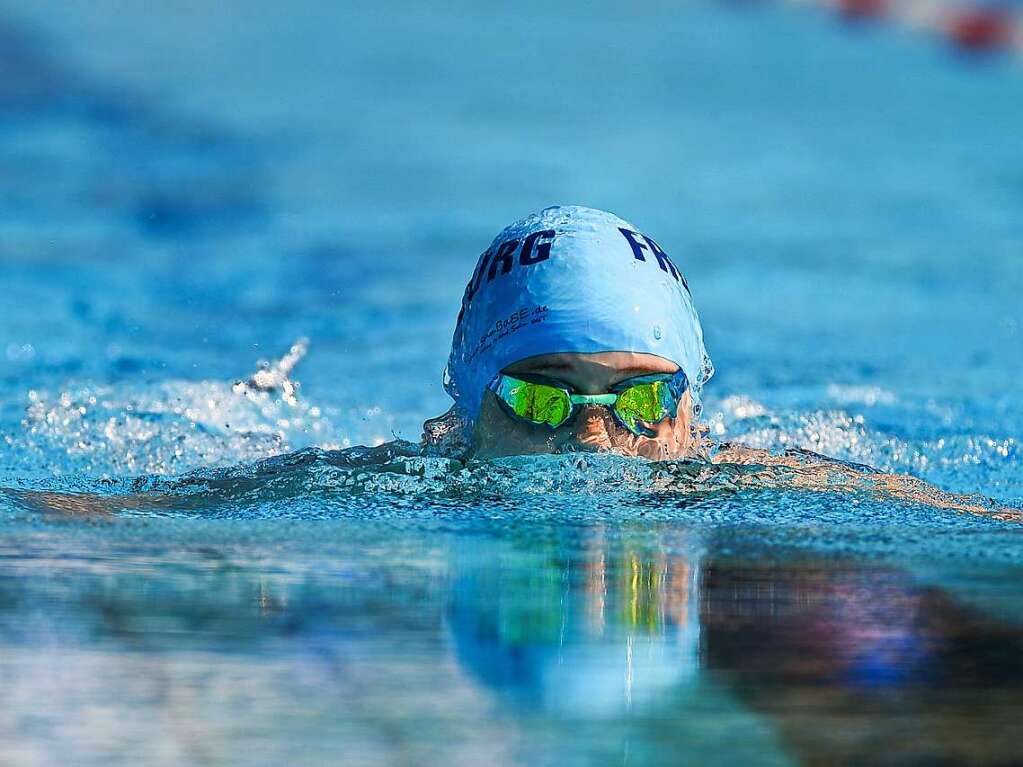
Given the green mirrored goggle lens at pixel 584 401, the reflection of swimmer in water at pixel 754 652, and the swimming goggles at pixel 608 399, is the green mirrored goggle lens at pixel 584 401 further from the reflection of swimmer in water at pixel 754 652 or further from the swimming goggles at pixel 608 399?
the reflection of swimmer in water at pixel 754 652

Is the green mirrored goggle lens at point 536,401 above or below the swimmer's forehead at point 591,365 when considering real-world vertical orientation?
below

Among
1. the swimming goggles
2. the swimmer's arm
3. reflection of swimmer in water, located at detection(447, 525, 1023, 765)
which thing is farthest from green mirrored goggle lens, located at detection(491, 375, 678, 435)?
reflection of swimmer in water, located at detection(447, 525, 1023, 765)

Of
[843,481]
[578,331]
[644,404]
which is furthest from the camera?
[578,331]

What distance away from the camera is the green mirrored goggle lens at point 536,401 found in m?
4.25

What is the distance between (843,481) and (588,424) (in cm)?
73

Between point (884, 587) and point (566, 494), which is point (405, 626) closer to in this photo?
point (884, 587)

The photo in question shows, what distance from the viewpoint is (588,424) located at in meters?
4.20

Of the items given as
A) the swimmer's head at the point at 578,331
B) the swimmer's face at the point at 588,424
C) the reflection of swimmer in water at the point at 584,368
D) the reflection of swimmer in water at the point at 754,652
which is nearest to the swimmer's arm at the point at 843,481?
the reflection of swimmer in water at the point at 584,368

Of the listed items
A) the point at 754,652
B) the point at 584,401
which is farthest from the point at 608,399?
the point at 754,652

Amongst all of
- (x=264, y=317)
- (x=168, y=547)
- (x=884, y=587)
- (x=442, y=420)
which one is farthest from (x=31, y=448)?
(x=884, y=587)

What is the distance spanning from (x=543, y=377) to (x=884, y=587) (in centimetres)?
226

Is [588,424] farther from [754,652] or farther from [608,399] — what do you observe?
[754,652]

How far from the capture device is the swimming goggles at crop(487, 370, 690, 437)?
4.24 metres

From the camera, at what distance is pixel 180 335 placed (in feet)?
34.1
